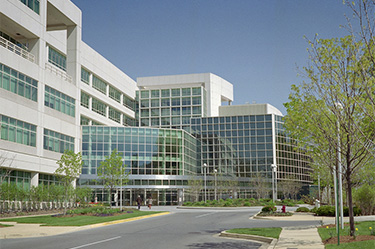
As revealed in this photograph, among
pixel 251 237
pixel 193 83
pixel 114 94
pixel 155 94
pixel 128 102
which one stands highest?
pixel 193 83

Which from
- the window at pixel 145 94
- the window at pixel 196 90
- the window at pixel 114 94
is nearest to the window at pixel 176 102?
the window at pixel 196 90

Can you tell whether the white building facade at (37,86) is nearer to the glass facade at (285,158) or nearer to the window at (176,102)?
the window at (176,102)

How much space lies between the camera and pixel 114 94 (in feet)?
244

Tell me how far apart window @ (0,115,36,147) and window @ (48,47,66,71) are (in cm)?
1307

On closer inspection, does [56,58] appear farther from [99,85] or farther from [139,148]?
[139,148]

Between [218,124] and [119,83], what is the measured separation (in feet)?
67.9

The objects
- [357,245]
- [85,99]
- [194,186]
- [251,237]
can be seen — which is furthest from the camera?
[85,99]

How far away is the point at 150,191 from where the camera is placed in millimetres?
→ 64875

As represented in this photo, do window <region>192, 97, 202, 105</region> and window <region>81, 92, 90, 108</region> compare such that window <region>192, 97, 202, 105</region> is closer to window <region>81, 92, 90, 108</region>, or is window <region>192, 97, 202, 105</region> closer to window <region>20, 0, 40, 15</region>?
window <region>81, 92, 90, 108</region>

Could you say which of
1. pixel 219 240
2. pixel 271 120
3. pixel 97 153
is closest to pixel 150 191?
pixel 97 153

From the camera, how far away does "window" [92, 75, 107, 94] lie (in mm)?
66287

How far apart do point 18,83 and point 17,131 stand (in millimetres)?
4331

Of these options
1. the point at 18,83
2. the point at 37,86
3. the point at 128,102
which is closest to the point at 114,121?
the point at 128,102

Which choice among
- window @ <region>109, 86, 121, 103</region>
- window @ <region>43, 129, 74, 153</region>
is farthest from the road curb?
window @ <region>109, 86, 121, 103</region>
